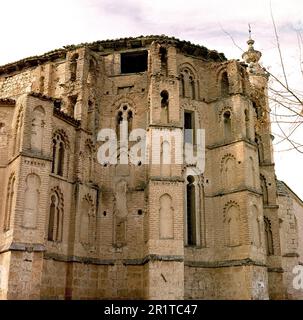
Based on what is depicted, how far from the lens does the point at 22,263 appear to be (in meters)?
15.1

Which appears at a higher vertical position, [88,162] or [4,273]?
[88,162]

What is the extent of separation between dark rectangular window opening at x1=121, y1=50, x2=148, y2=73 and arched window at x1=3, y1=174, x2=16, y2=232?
26.5 feet

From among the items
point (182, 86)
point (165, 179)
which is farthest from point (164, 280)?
point (182, 86)

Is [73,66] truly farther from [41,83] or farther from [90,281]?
[90,281]

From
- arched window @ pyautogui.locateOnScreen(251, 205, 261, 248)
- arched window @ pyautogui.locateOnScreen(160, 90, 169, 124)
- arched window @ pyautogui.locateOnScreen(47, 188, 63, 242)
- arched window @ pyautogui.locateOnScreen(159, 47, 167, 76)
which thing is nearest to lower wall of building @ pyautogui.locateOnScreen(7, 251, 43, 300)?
arched window @ pyautogui.locateOnScreen(47, 188, 63, 242)

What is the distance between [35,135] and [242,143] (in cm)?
829

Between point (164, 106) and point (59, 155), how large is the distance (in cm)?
460

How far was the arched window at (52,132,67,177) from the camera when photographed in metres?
18.3

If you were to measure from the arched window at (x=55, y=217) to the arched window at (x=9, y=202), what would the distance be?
5.30 feet

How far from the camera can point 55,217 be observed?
17750 millimetres

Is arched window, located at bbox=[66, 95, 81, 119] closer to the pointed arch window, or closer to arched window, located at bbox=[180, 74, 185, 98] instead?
arched window, located at bbox=[180, 74, 185, 98]
